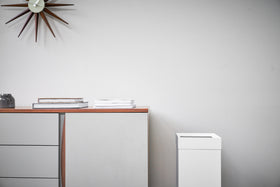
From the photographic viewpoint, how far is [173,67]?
1924 mm

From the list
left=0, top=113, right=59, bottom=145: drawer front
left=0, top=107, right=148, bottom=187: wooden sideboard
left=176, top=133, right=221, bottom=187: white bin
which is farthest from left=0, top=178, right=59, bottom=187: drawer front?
left=176, top=133, right=221, bottom=187: white bin

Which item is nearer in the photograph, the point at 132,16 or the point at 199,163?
the point at 199,163

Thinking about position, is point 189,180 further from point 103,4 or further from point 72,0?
point 72,0

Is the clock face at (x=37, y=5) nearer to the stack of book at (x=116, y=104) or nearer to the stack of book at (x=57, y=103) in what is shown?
the stack of book at (x=57, y=103)

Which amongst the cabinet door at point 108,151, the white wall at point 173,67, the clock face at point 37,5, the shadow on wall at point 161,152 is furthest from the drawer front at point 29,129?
the clock face at point 37,5

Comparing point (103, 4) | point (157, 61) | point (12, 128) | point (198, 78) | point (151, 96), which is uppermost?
point (103, 4)

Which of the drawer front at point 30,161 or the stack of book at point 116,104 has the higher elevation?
the stack of book at point 116,104

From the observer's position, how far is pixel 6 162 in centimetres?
146

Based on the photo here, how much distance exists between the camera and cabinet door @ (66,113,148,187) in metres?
1.41

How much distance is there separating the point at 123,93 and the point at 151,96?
26cm

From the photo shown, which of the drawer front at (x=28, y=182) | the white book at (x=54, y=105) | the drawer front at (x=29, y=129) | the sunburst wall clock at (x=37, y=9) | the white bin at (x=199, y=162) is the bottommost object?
the drawer front at (x=28, y=182)

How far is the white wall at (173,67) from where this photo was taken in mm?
1879

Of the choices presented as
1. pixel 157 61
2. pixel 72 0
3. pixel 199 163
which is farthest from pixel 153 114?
pixel 72 0

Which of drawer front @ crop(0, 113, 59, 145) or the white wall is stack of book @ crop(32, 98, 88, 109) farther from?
the white wall
